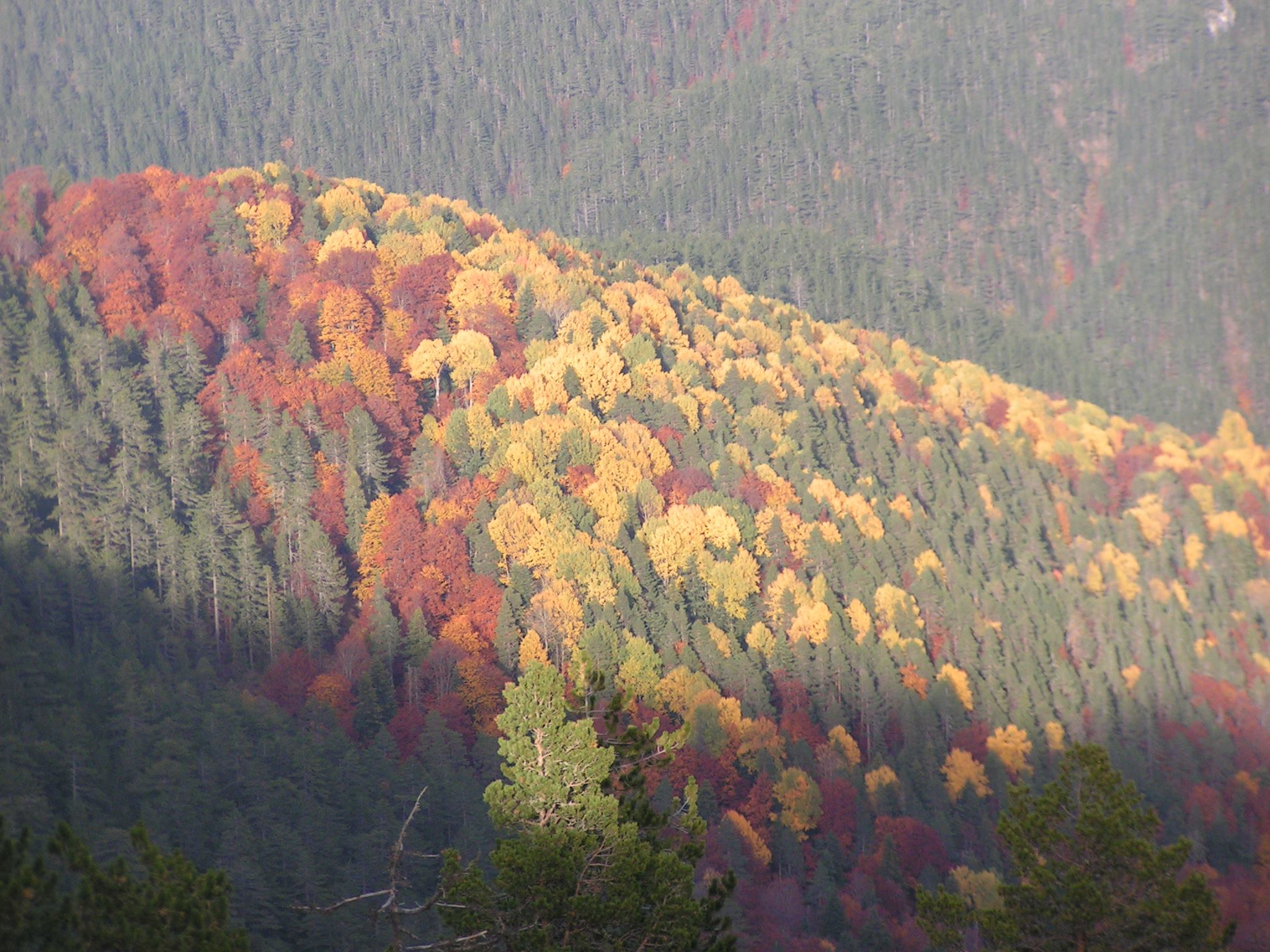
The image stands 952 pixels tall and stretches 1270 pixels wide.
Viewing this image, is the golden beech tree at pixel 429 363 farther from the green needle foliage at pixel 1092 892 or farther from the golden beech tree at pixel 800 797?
the green needle foliage at pixel 1092 892

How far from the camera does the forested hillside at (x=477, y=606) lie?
116062mm

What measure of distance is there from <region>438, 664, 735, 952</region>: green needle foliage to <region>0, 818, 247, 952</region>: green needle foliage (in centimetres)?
511

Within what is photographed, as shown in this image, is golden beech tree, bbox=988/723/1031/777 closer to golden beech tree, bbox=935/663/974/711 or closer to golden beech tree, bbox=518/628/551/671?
golden beech tree, bbox=935/663/974/711

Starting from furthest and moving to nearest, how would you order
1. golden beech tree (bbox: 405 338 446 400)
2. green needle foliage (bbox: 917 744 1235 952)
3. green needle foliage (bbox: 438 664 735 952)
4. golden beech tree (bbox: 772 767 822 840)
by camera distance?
golden beech tree (bbox: 405 338 446 400) → golden beech tree (bbox: 772 767 822 840) → green needle foliage (bbox: 917 744 1235 952) → green needle foliage (bbox: 438 664 735 952)

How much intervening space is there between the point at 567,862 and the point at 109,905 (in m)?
9.81

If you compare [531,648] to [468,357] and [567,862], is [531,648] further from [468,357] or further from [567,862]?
[567,862]

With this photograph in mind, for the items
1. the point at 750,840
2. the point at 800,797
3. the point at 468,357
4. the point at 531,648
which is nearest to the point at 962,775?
the point at 800,797

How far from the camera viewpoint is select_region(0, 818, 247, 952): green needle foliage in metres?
23.2

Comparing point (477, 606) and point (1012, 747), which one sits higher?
point (477, 606)

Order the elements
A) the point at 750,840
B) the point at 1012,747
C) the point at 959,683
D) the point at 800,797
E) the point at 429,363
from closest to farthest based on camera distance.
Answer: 1. the point at 750,840
2. the point at 800,797
3. the point at 1012,747
4. the point at 959,683
5. the point at 429,363

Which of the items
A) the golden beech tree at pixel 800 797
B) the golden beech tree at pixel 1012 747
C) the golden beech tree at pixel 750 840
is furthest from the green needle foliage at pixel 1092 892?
the golden beech tree at pixel 1012 747

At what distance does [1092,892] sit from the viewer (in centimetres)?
3619

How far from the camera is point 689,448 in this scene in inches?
7116

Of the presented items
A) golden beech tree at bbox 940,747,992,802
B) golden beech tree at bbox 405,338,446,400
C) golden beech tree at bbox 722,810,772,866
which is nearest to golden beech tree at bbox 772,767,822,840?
golden beech tree at bbox 722,810,772,866
